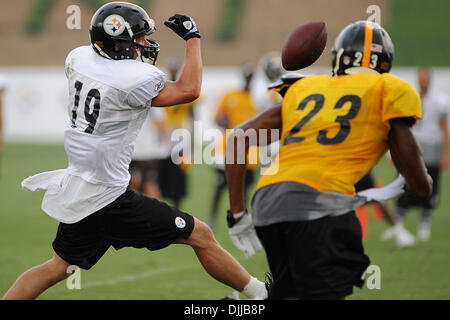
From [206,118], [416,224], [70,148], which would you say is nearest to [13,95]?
[206,118]

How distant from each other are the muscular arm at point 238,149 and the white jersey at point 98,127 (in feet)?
1.94

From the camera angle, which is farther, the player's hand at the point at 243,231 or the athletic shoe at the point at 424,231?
the athletic shoe at the point at 424,231

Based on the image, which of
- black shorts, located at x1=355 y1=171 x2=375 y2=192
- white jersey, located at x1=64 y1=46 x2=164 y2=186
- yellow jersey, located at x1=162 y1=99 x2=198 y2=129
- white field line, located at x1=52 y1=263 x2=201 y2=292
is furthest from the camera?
yellow jersey, located at x1=162 y1=99 x2=198 y2=129

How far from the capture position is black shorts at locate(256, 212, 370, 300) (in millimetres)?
3352

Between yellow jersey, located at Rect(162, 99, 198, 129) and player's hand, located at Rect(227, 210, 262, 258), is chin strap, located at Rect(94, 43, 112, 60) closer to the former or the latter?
player's hand, located at Rect(227, 210, 262, 258)

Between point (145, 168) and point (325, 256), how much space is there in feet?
21.4

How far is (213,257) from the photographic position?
14.2ft

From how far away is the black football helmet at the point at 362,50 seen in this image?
3.53 metres

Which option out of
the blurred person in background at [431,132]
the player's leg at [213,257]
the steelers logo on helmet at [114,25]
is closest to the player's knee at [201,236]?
the player's leg at [213,257]

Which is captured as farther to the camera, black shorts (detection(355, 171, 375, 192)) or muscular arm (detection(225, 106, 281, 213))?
black shorts (detection(355, 171, 375, 192))

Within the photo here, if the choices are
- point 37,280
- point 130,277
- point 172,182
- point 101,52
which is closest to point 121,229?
point 37,280

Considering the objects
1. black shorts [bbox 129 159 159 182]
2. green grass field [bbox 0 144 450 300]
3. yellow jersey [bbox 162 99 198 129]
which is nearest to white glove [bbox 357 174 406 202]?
green grass field [bbox 0 144 450 300]

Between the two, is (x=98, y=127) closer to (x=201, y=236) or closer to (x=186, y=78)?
(x=186, y=78)

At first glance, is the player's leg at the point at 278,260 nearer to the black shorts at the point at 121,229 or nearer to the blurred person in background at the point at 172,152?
the black shorts at the point at 121,229
